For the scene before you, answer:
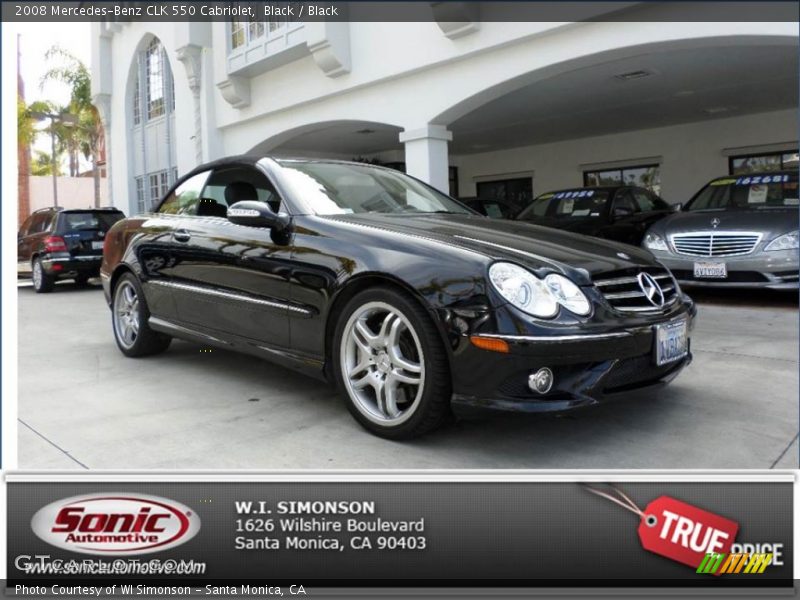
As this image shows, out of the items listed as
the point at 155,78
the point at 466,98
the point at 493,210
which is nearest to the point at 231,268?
the point at 466,98

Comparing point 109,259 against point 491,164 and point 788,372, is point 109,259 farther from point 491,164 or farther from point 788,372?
point 491,164

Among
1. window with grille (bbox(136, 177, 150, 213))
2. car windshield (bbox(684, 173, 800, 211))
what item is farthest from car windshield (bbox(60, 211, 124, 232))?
car windshield (bbox(684, 173, 800, 211))

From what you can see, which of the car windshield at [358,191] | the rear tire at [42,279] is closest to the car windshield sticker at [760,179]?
the car windshield at [358,191]

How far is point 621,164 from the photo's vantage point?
15.4 m

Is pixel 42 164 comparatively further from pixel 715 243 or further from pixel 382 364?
pixel 382 364

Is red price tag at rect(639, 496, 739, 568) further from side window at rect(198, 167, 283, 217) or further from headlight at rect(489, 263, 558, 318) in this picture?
side window at rect(198, 167, 283, 217)

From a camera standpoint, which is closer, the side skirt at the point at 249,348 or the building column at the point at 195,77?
the side skirt at the point at 249,348

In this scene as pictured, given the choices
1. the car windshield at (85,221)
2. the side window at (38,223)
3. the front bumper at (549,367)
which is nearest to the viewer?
the front bumper at (549,367)

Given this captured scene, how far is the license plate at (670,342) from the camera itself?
123 inches

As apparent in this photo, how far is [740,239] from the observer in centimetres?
693

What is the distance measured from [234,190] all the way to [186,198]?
67 centimetres

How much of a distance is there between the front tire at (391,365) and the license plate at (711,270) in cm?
488

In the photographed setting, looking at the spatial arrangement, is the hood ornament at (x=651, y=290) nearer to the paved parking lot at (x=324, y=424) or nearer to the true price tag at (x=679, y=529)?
the paved parking lot at (x=324, y=424)

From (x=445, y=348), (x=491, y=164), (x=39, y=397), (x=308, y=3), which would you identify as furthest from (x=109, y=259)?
(x=491, y=164)
